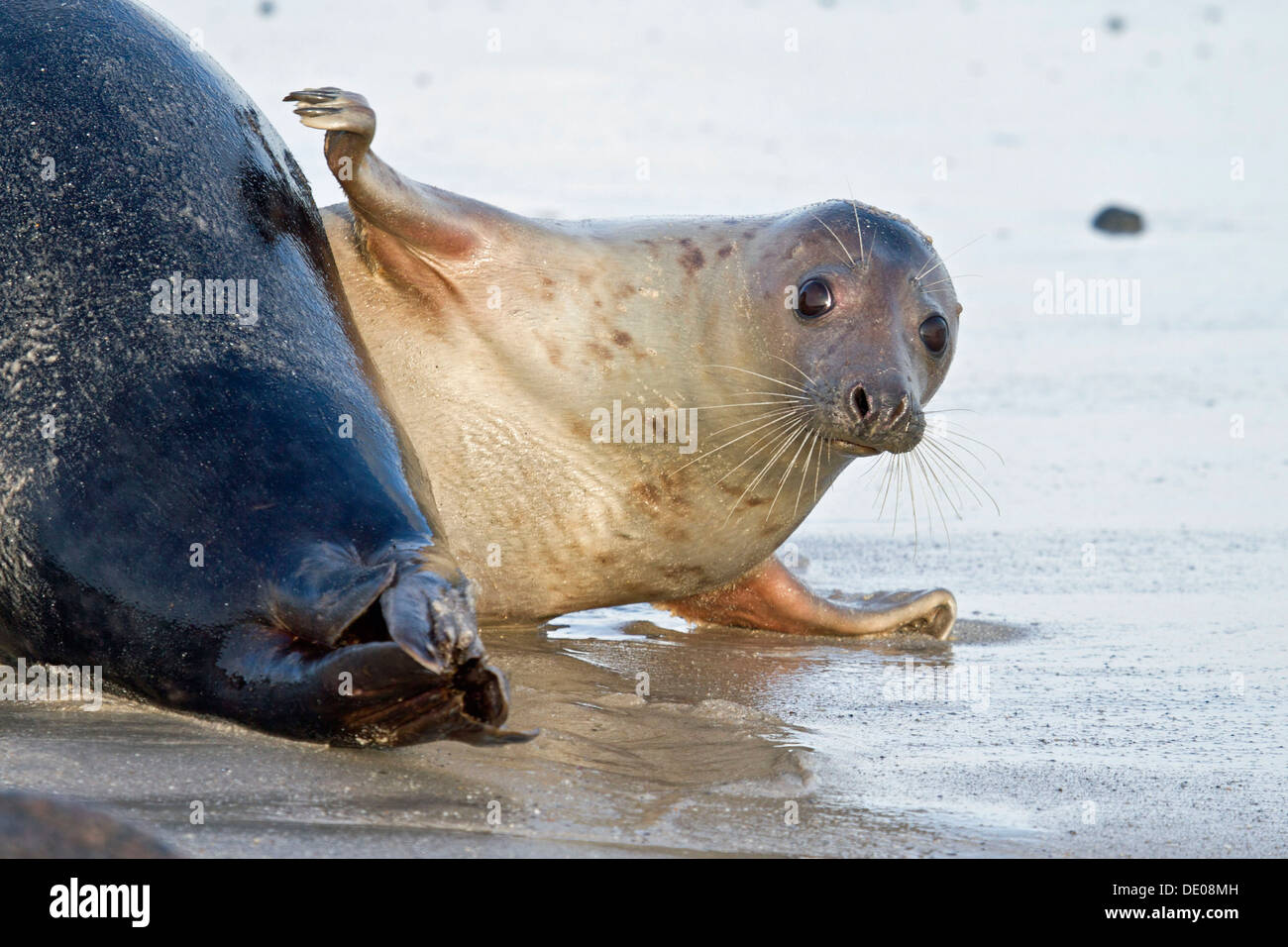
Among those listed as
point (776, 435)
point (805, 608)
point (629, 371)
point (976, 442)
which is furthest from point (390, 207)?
point (976, 442)

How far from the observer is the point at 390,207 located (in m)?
5.10

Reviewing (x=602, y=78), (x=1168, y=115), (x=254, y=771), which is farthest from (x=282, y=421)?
(x=1168, y=115)

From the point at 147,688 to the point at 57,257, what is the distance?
1.03 m

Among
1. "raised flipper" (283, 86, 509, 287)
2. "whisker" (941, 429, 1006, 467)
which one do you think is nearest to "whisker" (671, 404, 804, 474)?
"raised flipper" (283, 86, 509, 287)

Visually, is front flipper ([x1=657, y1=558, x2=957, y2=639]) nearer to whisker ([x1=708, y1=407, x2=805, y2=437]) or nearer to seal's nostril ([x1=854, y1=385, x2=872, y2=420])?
whisker ([x1=708, y1=407, x2=805, y2=437])

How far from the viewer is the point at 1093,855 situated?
138 inches

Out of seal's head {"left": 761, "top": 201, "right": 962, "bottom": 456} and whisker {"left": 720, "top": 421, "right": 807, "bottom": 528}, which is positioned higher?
seal's head {"left": 761, "top": 201, "right": 962, "bottom": 456}

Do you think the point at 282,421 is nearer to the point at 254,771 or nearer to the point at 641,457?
the point at 254,771

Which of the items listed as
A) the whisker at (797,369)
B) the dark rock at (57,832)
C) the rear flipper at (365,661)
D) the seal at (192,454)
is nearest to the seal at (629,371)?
the whisker at (797,369)

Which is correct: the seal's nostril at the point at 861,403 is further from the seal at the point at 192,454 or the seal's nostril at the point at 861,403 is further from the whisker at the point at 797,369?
the seal at the point at 192,454

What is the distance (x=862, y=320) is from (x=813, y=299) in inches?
Result: 6.3

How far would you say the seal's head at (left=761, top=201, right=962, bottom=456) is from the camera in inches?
206

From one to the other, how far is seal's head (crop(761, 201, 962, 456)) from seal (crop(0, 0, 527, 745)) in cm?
149

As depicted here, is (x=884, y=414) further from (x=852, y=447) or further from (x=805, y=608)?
(x=805, y=608)
